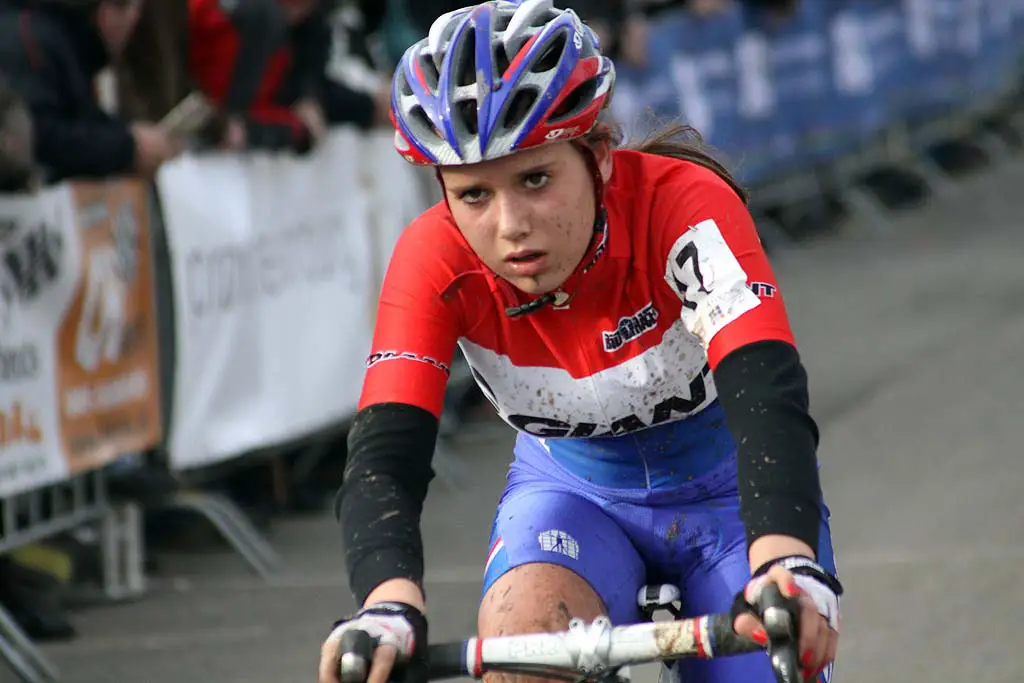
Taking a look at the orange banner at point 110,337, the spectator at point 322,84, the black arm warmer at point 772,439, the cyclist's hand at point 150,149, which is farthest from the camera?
the spectator at point 322,84

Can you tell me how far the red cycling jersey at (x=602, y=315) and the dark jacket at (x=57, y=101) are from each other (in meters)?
3.74

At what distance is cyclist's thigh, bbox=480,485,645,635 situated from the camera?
11.7ft

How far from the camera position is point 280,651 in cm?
692

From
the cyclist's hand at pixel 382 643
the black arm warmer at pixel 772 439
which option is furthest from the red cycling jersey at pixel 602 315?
the cyclist's hand at pixel 382 643

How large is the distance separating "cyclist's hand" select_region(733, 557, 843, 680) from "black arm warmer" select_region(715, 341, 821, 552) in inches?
5.0

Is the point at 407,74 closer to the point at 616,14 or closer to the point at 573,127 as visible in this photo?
the point at 573,127

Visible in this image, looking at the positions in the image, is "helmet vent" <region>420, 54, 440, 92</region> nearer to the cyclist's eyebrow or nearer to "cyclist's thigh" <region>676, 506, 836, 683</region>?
the cyclist's eyebrow

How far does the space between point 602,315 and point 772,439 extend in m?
0.59

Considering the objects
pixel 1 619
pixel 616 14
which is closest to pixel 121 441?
pixel 1 619

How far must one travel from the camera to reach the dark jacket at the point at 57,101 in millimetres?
7254

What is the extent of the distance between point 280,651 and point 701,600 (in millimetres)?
3356

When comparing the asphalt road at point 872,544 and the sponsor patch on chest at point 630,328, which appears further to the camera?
the asphalt road at point 872,544

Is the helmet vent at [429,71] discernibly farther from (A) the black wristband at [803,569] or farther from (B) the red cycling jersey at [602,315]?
(A) the black wristband at [803,569]

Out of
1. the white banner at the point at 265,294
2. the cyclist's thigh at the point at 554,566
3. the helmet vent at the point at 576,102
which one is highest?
the helmet vent at the point at 576,102
